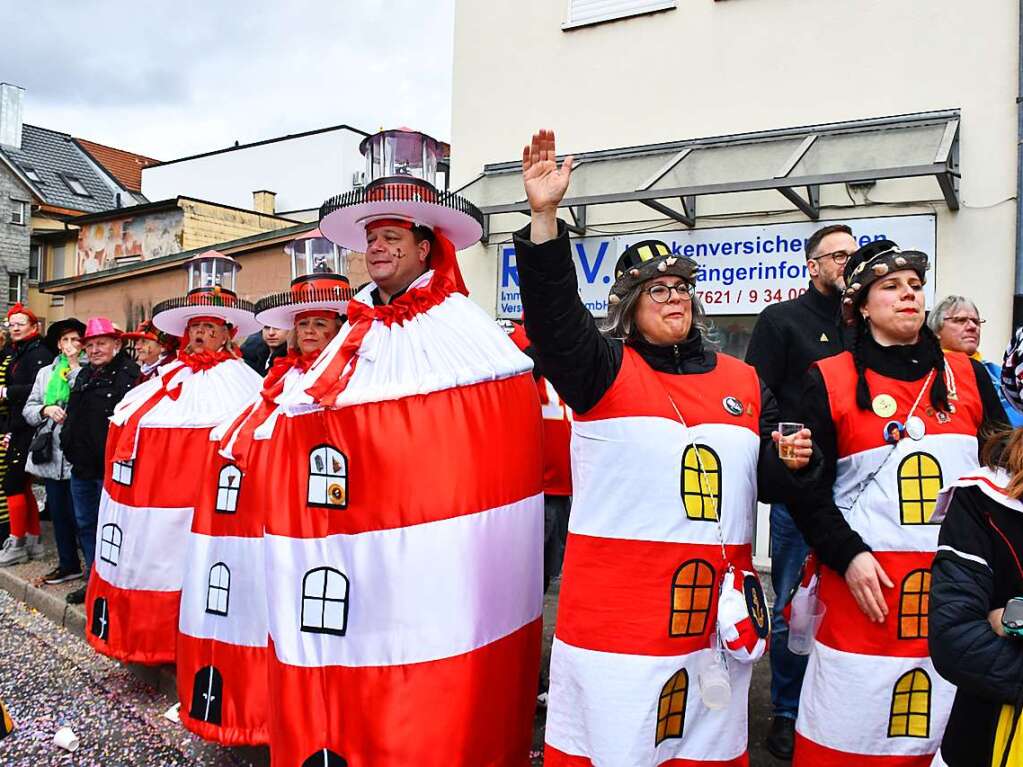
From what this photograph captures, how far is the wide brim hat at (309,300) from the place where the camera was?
3.82 m

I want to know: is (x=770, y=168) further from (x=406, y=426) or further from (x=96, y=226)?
(x=96, y=226)

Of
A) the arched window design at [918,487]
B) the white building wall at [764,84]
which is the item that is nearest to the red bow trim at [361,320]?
the arched window design at [918,487]

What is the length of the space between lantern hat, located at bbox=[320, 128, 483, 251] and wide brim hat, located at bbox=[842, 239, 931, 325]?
138 centimetres

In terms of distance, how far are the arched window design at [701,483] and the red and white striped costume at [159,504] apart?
9.34ft

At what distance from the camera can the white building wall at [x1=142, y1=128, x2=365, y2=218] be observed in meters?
24.9

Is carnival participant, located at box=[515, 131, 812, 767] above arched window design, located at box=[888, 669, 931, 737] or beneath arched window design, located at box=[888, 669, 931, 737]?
above

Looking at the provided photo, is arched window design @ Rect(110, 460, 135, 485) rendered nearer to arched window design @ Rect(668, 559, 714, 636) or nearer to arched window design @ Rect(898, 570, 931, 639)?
arched window design @ Rect(668, 559, 714, 636)

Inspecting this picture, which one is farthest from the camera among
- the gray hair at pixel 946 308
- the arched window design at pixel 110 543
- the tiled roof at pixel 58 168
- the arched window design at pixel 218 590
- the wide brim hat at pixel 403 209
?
the tiled roof at pixel 58 168

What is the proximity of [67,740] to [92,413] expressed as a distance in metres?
2.54

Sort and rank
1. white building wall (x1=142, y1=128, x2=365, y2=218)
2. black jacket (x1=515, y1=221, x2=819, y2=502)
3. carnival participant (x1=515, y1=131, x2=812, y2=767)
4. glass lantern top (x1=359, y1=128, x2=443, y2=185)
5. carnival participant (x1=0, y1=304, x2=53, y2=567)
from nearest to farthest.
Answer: black jacket (x1=515, y1=221, x2=819, y2=502)
carnival participant (x1=515, y1=131, x2=812, y2=767)
glass lantern top (x1=359, y1=128, x2=443, y2=185)
carnival participant (x1=0, y1=304, x2=53, y2=567)
white building wall (x1=142, y1=128, x2=365, y2=218)

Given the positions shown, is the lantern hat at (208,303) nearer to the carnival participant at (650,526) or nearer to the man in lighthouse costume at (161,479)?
the man in lighthouse costume at (161,479)

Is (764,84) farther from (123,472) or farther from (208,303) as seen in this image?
(123,472)

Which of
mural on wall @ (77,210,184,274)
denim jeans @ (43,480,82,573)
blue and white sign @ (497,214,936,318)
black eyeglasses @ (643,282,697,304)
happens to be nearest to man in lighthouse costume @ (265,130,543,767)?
black eyeglasses @ (643,282,697,304)

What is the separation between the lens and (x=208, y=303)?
4.67m
